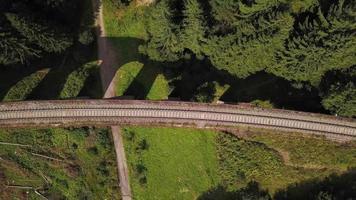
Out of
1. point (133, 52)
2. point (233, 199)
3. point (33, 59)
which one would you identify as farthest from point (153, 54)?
point (233, 199)

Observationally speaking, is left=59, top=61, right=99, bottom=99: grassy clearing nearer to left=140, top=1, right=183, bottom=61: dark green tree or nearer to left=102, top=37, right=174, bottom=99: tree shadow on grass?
left=102, top=37, right=174, bottom=99: tree shadow on grass

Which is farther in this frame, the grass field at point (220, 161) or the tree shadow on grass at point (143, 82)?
the tree shadow on grass at point (143, 82)

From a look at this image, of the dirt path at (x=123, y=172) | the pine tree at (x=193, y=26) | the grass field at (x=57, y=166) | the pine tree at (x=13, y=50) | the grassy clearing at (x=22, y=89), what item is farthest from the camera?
the dirt path at (x=123, y=172)

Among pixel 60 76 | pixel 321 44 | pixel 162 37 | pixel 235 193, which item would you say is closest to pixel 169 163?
pixel 235 193

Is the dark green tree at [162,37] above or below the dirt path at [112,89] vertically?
above

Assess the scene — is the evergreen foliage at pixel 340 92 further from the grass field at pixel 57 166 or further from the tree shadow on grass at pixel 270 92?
the grass field at pixel 57 166

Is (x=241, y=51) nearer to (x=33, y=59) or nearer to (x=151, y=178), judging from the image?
(x=151, y=178)

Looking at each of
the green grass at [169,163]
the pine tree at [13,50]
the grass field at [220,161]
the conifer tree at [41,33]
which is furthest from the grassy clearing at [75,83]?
the grass field at [220,161]

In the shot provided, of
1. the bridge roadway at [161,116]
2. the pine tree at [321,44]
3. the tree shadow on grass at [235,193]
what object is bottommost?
the tree shadow on grass at [235,193]
